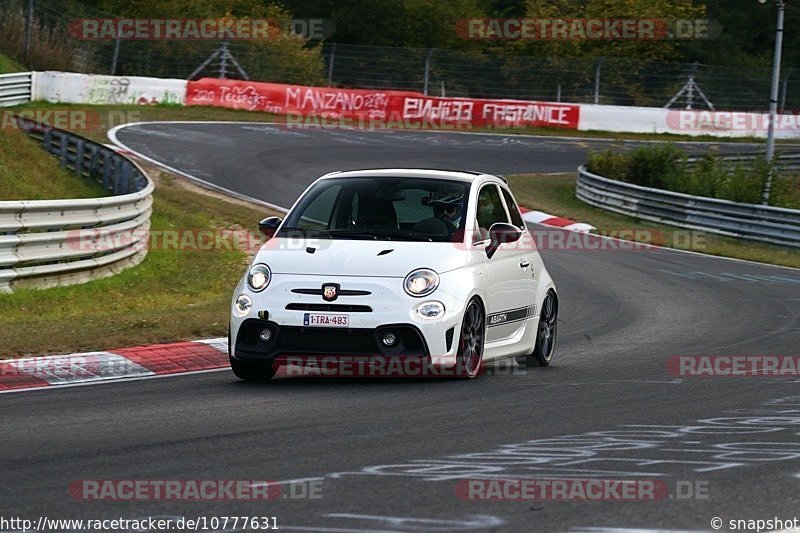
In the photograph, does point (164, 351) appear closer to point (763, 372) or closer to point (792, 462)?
point (763, 372)

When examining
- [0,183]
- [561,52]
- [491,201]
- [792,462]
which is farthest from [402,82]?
[792,462]

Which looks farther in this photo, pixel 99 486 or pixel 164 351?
pixel 164 351

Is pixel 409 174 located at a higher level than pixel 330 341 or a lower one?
higher

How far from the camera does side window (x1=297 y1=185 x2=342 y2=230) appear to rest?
410 inches

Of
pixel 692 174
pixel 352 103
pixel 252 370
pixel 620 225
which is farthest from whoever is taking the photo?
pixel 352 103

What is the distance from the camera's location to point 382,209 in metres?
10.4

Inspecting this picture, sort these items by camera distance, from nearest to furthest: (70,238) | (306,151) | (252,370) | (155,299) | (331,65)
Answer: (252,370) < (70,238) < (155,299) < (306,151) < (331,65)

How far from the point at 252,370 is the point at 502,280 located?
2113 millimetres

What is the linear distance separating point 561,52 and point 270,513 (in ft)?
204

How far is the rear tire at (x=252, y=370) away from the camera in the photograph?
9.70 metres

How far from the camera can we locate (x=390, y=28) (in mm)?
67188

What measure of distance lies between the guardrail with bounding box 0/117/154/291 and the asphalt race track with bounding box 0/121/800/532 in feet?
18.9

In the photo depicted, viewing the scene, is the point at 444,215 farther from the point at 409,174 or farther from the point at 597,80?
the point at 597,80

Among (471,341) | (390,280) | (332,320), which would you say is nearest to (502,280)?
(471,341)
